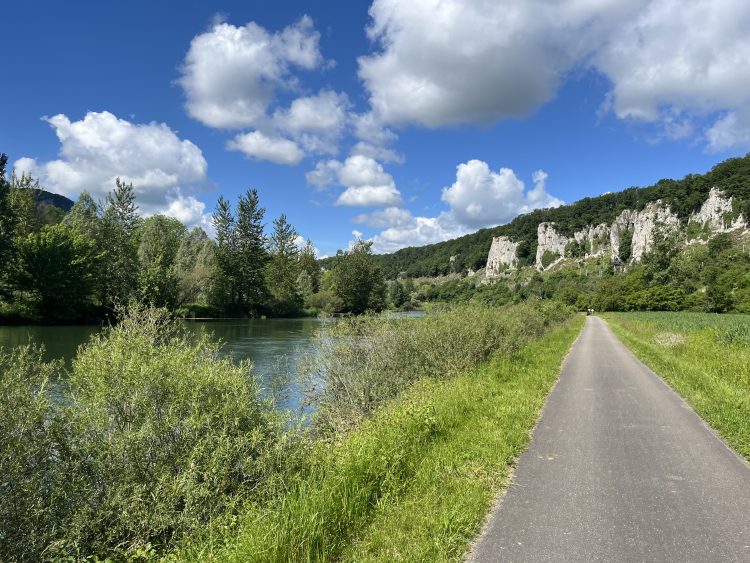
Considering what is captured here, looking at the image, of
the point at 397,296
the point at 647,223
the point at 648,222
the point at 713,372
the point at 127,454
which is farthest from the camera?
the point at 648,222

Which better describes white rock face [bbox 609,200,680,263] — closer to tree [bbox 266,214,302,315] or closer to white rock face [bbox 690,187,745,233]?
white rock face [bbox 690,187,745,233]

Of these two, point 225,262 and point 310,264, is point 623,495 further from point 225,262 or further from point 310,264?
point 310,264

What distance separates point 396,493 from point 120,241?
208 feet

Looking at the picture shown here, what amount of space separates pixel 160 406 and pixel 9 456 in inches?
66.2

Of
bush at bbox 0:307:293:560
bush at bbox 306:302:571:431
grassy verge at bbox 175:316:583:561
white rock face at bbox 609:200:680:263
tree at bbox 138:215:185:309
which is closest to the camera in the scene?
grassy verge at bbox 175:316:583:561

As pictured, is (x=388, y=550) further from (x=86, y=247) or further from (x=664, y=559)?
(x=86, y=247)

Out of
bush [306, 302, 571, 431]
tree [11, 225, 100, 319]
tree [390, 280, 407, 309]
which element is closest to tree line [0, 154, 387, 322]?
tree [11, 225, 100, 319]

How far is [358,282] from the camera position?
83.2m

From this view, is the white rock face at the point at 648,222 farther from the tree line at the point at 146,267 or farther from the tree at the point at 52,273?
the tree at the point at 52,273

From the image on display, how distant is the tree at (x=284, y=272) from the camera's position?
78.6 meters

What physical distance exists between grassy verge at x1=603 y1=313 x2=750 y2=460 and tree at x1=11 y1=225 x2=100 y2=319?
5152cm

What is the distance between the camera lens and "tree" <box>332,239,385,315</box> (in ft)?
273

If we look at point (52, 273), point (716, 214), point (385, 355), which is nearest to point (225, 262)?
point (52, 273)

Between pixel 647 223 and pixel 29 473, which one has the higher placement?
pixel 647 223
